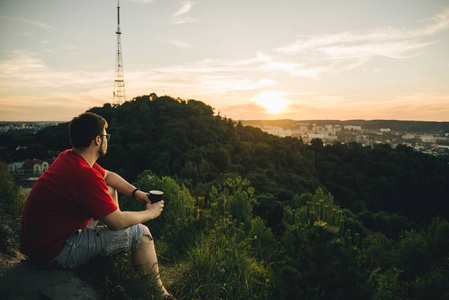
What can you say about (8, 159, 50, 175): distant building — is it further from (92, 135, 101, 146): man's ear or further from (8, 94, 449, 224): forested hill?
(92, 135, 101, 146): man's ear

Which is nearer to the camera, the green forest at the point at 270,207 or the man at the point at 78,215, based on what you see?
the man at the point at 78,215

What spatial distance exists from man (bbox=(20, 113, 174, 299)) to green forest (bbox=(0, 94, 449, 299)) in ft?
1.06

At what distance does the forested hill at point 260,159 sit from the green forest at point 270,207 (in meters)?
0.23

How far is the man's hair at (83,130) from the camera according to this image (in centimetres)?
249

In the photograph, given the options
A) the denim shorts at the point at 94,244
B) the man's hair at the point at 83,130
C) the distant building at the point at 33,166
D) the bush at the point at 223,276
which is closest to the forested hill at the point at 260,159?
the distant building at the point at 33,166

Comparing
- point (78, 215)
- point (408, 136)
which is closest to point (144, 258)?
point (78, 215)

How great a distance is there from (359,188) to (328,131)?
197 feet

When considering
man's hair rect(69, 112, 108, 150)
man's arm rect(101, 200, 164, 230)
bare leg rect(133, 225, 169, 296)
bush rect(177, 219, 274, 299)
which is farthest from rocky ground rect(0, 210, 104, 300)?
man's hair rect(69, 112, 108, 150)

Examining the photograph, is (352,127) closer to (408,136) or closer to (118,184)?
(408,136)

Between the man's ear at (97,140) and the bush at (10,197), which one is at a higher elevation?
the man's ear at (97,140)

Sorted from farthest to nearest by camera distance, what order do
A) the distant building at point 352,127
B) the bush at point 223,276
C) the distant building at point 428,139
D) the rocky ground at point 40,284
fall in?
the distant building at point 352,127 < the distant building at point 428,139 < the bush at point 223,276 < the rocky ground at point 40,284

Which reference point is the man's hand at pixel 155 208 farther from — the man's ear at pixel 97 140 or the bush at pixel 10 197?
the bush at pixel 10 197

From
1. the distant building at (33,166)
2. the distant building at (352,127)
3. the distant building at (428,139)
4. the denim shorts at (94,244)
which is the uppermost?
the distant building at (352,127)

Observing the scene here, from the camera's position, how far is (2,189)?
16.3 feet
